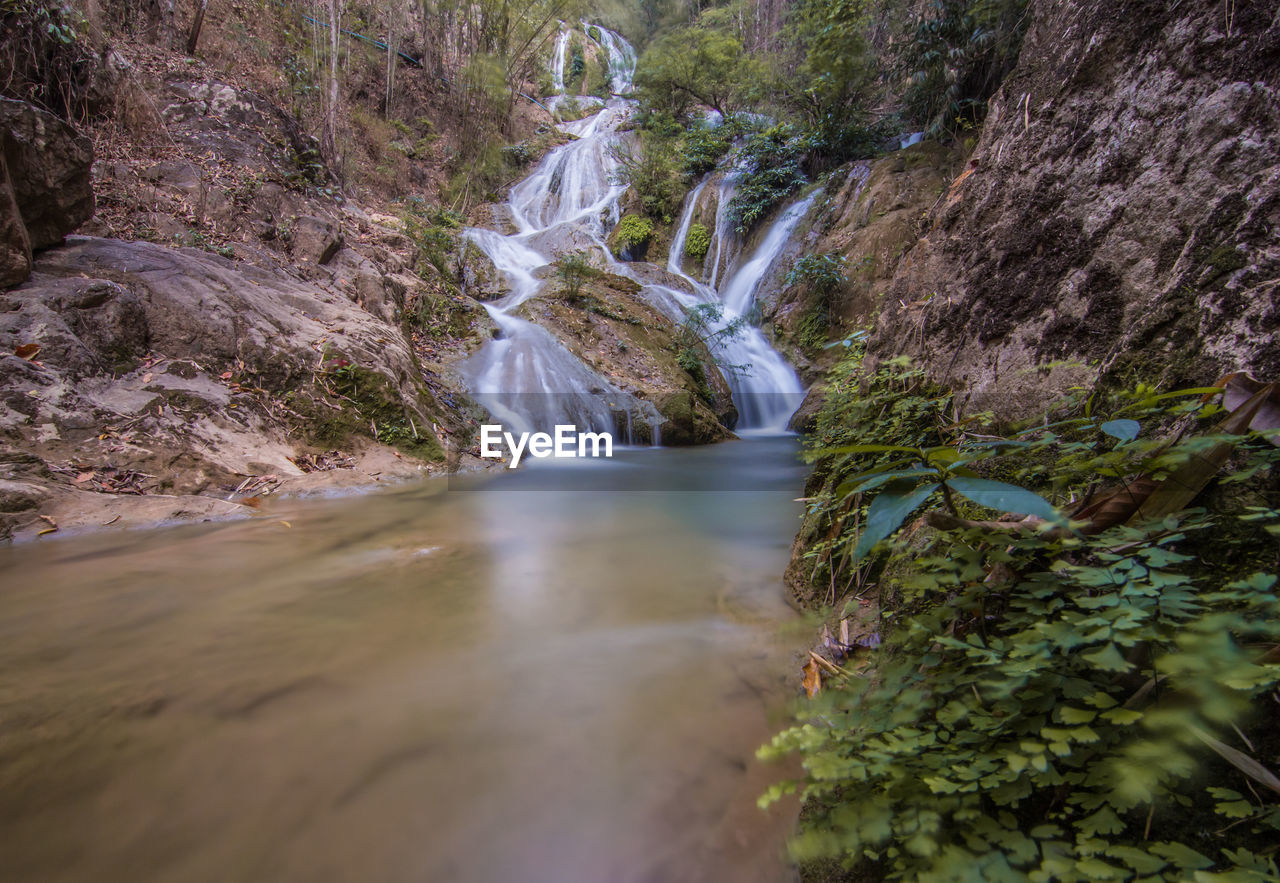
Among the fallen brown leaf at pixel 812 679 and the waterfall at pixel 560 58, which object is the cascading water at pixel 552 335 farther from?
the waterfall at pixel 560 58

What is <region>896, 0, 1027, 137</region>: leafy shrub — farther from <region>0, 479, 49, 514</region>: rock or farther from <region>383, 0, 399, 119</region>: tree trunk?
<region>383, 0, 399, 119</region>: tree trunk

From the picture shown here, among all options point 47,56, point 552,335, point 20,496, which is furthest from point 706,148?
point 20,496

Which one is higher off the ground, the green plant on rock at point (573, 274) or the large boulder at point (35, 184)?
the green plant on rock at point (573, 274)

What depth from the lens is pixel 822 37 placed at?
34.6ft

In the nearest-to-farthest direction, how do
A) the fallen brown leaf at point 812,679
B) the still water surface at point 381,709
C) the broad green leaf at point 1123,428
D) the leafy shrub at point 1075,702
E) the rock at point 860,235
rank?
1. the leafy shrub at point 1075,702
2. the broad green leaf at point 1123,428
3. the still water surface at point 381,709
4. the fallen brown leaf at point 812,679
5. the rock at point 860,235

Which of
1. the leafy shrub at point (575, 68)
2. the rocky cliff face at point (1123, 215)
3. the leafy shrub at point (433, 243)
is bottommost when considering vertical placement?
the rocky cliff face at point (1123, 215)

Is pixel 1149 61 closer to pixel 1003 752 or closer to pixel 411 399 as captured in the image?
pixel 1003 752

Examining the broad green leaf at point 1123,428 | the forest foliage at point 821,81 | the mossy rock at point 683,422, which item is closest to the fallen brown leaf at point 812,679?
the broad green leaf at point 1123,428

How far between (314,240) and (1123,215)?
328 inches

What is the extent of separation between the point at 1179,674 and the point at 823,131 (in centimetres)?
1363

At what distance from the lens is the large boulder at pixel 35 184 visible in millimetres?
3844

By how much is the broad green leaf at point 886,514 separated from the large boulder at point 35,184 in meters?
5.85

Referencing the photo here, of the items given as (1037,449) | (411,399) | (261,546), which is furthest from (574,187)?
(1037,449)

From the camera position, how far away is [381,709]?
169cm
